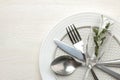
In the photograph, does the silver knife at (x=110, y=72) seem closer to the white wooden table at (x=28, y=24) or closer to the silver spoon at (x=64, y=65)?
the silver spoon at (x=64, y=65)

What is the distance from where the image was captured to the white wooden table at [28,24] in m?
0.69

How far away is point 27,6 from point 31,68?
7.5 inches

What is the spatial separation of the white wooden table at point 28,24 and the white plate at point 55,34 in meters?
0.03

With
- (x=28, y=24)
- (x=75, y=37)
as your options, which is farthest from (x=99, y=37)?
(x=28, y=24)

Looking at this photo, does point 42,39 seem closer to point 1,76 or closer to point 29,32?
point 29,32

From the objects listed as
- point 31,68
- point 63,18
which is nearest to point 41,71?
point 31,68

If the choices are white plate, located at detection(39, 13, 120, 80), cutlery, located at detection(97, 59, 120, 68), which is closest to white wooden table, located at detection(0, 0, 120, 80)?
white plate, located at detection(39, 13, 120, 80)

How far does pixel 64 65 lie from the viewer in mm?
651

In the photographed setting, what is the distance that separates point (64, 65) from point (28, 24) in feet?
0.56

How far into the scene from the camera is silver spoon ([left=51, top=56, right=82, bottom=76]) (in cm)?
64

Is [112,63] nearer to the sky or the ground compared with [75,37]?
nearer to the ground

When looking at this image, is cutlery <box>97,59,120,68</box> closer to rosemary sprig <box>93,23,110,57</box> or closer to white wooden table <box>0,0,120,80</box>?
rosemary sprig <box>93,23,110,57</box>

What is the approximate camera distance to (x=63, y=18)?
28.3 inches

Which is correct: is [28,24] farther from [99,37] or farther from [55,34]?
[99,37]
